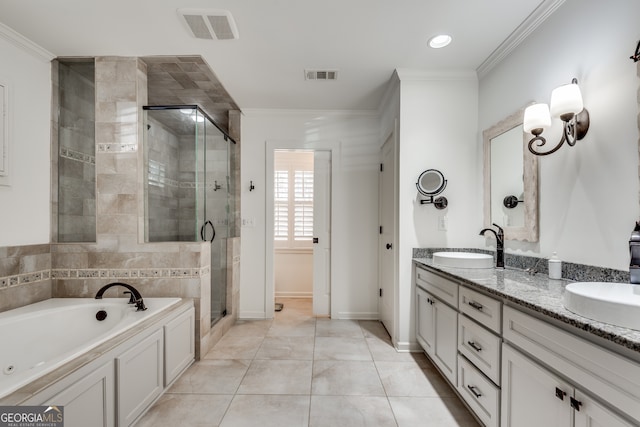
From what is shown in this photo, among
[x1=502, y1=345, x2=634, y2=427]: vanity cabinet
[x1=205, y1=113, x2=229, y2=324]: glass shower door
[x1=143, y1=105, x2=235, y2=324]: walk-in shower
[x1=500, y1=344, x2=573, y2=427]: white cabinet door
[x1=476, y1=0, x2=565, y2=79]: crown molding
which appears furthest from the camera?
[x1=205, y1=113, x2=229, y2=324]: glass shower door

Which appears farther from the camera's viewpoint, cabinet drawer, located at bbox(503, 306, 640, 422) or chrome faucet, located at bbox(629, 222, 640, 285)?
chrome faucet, located at bbox(629, 222, 640, 285)

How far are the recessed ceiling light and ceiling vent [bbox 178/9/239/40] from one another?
1428 mm

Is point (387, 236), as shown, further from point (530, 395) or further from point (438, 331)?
point (530, 395)

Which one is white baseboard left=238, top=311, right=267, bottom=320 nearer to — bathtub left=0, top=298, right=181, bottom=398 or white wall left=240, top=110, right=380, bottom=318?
white wall left=240, top=110, right=380, bottom=318

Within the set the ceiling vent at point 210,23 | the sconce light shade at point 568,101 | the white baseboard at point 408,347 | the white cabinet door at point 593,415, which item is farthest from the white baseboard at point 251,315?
the sconce light shade at point 568,101

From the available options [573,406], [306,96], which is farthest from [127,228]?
[573,406]

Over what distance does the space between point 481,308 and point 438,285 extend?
0.51m

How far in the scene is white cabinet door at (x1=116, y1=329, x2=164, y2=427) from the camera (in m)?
1.49

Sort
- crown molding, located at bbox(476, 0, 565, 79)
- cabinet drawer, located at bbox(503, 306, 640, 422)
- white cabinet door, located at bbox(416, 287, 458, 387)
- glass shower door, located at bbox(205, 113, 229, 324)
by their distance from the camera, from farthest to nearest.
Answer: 1. glass shower door, located at bbox(205, 113, 229, 324)
2. white cabinet door, located at bbox(416, 287, 458, 387)
3. crown molding, located at bbox(476, 0, 565, 79)
4. cabinet drawer, located at bbox(503, 306, 640, 422)

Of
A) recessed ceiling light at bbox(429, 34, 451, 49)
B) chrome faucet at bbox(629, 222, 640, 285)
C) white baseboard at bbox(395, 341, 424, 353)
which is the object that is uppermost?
recessed ceiling light at bbox(429, 34, 451, 49)

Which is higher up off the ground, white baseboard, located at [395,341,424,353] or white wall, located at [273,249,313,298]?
white wall, located at [273,249,313,298]

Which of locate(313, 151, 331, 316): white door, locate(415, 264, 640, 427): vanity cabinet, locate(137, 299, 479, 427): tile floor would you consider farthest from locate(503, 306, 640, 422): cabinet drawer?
locate(313, 151, 331, 316): white door

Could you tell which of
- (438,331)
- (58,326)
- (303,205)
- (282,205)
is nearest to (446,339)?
(438,331)

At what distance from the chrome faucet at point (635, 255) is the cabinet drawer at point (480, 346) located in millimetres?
605
